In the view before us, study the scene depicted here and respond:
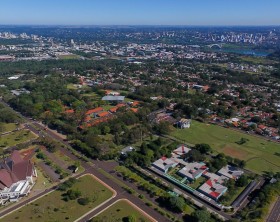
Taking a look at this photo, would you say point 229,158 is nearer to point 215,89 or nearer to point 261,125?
point 261,125

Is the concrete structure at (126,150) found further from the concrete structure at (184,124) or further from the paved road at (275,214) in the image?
the paved road at (275,214)

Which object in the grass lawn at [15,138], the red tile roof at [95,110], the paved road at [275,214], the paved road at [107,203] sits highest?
the red tile roof at [95,110]

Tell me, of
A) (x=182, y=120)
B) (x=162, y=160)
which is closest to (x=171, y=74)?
(x=182, y=120)

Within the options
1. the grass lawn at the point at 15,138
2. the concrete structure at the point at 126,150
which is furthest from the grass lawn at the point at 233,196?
the grass lawn at the point at 15,138

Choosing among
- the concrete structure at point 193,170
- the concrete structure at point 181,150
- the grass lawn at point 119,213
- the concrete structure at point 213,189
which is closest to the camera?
the grass lawn at point 119,213

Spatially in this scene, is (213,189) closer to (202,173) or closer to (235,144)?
(202,173)
